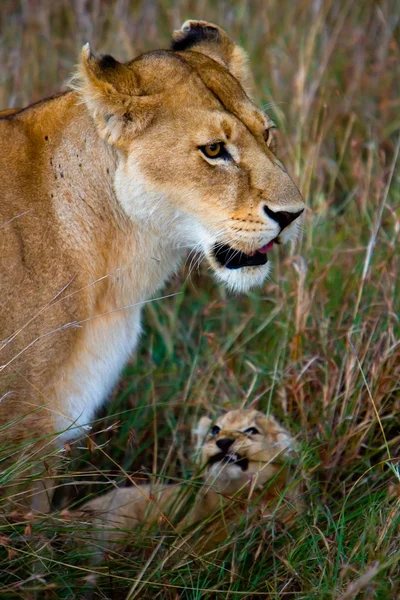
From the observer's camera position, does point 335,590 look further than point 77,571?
No

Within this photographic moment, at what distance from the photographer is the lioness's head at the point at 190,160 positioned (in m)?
3.41

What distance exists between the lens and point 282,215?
3.40 m

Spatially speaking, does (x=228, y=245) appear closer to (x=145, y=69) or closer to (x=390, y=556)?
(x=145, y=69)

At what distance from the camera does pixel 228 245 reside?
11.5 ft

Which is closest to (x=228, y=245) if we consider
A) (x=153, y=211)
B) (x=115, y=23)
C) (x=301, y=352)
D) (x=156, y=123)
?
(x=153, y=211)

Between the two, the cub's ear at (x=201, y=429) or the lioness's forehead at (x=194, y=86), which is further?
the cub's ear at (x=201, y=429)

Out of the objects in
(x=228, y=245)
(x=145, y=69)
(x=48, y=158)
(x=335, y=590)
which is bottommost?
(x=335, y=590)

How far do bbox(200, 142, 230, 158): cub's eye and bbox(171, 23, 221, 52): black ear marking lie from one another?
2.43ft

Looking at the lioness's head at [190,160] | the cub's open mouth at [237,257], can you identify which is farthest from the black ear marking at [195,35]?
the cub's open mouth at [237,257]

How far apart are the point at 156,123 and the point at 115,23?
351 centimetres

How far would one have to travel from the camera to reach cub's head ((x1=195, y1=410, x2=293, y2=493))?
12.9ft

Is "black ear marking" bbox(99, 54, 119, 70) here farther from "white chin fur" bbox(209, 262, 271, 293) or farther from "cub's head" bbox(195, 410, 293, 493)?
"cub's head" bbox(195, 410, 293, 493)

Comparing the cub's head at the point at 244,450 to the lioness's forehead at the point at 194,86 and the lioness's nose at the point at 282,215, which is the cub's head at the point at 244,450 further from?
the lioness's forehead at the point at 194,86

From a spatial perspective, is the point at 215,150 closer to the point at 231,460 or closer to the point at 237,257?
the point at 237,257
